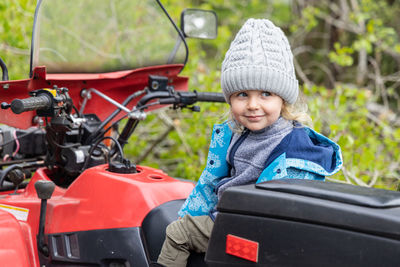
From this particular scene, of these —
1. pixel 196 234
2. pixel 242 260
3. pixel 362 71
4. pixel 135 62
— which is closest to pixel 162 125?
pixel 135 62

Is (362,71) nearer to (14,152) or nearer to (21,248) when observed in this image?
(14,152)

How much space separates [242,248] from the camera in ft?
4.64

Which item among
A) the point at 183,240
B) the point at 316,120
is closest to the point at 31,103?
the point at 183,240

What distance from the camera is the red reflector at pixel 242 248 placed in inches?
54.9

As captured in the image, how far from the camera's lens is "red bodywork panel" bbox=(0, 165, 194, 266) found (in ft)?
6.79

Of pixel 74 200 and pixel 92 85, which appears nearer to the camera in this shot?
pixel 74 200

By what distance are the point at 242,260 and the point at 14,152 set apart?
1.86 meters

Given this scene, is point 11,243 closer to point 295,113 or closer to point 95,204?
point 95,204

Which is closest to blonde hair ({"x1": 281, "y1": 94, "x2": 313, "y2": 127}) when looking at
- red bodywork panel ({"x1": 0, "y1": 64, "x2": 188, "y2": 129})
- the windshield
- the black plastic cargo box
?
the black plastic cargo box

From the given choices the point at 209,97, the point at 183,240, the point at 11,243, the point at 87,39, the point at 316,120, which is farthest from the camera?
the point at 316,120

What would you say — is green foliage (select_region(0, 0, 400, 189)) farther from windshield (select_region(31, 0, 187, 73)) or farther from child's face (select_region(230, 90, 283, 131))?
child's face (select_region(230, 90, 283, 131))

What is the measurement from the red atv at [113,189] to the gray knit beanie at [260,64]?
46 centimetres

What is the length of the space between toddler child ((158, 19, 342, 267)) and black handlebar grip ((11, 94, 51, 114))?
70cm

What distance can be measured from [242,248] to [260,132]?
650 millimetres
